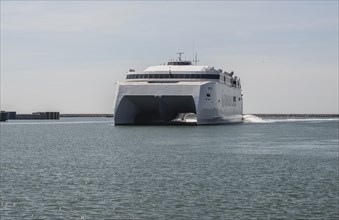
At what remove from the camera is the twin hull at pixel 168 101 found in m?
89.3

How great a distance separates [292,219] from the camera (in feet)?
74.1

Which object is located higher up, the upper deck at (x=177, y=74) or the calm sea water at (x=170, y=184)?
the upper deck at (x=177, y=74)

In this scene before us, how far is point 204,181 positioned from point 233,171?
5.37 metres

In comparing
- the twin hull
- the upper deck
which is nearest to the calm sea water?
the twin hull

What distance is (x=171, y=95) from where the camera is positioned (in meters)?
89.3

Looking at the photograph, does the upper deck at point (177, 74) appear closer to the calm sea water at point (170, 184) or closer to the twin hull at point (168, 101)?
the twin hull at point (168, 101)

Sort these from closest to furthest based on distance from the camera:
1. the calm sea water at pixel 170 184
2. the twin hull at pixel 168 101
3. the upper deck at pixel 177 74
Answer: the calm sea water at pixel 170 184, the twin hull at pixel 168 101, the upper deck at pixel 177 74

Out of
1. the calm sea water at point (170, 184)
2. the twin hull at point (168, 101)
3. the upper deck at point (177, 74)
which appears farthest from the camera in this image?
the upper deck at point (177, 74)

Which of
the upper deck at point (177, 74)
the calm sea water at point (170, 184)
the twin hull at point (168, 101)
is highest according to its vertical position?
the upper deck at point (177, 74)

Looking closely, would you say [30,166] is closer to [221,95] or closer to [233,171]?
[233,171]

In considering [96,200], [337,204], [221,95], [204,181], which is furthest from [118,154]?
[221,95]

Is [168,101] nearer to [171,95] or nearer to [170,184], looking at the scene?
[171,95]

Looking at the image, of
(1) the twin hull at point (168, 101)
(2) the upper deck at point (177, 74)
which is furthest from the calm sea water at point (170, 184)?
(2) the upper deck at point (177, 74)

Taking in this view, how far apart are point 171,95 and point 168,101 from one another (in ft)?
14.0
